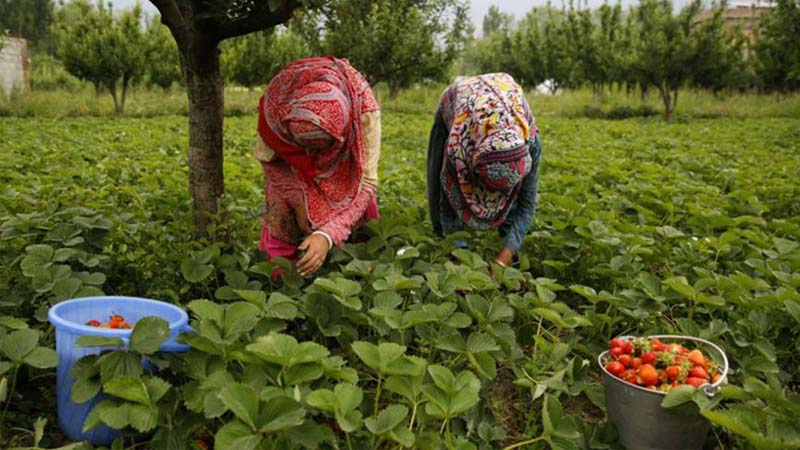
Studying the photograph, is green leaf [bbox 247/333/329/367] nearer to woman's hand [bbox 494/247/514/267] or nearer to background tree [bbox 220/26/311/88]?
woman's hand [bbox 494/247/514/267]

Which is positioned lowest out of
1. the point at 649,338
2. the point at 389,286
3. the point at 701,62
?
the point at 649,338

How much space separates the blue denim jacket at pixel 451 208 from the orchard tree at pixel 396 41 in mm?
13205

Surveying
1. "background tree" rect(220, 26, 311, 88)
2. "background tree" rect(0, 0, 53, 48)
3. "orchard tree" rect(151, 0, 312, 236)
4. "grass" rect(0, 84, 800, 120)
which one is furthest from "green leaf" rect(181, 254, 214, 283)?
"background tree" rect(0, 0, 53, 48)

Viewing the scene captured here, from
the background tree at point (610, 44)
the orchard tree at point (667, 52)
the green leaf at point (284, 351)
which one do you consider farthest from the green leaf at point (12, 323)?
the background tree at point (610, 44)

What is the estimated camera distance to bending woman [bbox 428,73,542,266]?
8.44 feet

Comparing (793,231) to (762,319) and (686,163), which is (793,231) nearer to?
(762,319)

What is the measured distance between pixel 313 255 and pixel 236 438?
0.99m

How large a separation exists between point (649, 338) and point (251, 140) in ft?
23.4

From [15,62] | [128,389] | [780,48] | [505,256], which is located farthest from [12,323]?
[780,48]

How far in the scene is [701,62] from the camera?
1714 cm

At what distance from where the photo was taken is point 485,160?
8.48 ft

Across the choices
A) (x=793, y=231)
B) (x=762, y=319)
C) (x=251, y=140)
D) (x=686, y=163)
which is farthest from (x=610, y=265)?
(x=251, y=140)

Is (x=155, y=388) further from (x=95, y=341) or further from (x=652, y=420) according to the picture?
(x=652, y=420)

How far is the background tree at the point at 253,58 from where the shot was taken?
63.5ft
